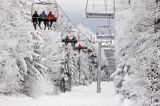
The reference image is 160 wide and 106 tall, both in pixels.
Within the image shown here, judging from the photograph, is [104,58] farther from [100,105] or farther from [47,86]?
[100,105]

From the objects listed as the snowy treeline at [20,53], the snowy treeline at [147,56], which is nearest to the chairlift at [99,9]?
the snowy treeline at [147,56]

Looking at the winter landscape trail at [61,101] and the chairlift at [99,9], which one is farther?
the winter landscape trail at [61,101]

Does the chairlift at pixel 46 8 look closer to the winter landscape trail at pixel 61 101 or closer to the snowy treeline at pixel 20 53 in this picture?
the snowy treeline at pixel 20 53

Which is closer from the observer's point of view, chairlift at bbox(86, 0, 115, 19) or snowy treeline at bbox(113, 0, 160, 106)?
snowy treeline at bbox(113, 0, 160, 106)

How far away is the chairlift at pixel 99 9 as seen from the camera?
23578 millimetres

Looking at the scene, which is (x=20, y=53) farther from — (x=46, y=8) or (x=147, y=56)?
(x=147, y=56)

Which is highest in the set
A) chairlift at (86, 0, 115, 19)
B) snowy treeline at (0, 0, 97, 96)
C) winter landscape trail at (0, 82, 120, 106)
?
chairlift at (86, 0, 115, 19)

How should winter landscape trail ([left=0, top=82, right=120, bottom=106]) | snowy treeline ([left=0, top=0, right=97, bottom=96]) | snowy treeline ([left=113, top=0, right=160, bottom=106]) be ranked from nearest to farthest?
snowy treeline ([left=113, top=0, right=160, bottom=106]) → snowy treeline ([left=0, top=0, right=97, bottom=96]) → winter landscape trail ([left=0, top=82, right=120, bottom=106])

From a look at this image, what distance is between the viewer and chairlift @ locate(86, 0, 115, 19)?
77.4ft

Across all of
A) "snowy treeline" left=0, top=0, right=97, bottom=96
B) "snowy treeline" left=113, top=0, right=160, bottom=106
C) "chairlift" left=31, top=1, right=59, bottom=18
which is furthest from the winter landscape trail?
"snowy treeline" left=113, top=0, right=160, bottom=106

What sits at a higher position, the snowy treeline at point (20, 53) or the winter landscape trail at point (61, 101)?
the snowy treeline at point (20, 53)

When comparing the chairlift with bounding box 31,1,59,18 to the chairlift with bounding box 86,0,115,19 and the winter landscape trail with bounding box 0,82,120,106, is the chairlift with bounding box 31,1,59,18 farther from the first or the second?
the winter landscape trail with bounding box 0,82,120,106

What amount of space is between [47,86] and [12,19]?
1412 cm

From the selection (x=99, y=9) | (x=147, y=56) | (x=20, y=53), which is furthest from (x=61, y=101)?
(x=147, y=56)
